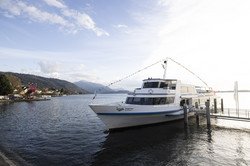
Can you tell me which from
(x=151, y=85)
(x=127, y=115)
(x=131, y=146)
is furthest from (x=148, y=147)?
(x=151, y=85)

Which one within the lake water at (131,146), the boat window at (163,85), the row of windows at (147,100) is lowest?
the lake water at (131,146)

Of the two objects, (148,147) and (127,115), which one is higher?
(127,115)

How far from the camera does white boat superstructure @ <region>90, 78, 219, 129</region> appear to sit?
2881 cm

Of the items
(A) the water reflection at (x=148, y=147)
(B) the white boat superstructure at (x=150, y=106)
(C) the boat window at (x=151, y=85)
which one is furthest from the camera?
(C) the boat window at (x=151, y=85)

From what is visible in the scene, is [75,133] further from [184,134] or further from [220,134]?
[220,134]

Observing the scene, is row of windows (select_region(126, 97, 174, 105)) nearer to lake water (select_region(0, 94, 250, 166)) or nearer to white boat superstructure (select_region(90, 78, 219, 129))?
white boat superstructure (select_region(90, 78, 219, 129))

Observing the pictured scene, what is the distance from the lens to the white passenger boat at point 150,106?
2881 centimetres

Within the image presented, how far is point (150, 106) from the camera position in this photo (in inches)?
1216

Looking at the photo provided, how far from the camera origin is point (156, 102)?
32.6m

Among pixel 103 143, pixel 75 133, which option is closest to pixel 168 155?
pixel 103 143

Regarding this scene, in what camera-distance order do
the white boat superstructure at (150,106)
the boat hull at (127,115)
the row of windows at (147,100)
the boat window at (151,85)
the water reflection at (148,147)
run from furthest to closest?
the boat window at (151,85), the row of windows at (147,100), the white boat superstructure at (150,106), the boat hull at (127,115), the water reflection at (148,147)

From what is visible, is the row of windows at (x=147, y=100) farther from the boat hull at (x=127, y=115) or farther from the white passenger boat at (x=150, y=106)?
the boat hull at (x=127, y=115)

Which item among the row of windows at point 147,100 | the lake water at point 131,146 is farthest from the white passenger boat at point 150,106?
the lake water at point 131,146

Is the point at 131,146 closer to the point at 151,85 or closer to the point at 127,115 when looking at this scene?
the point at 127,115
